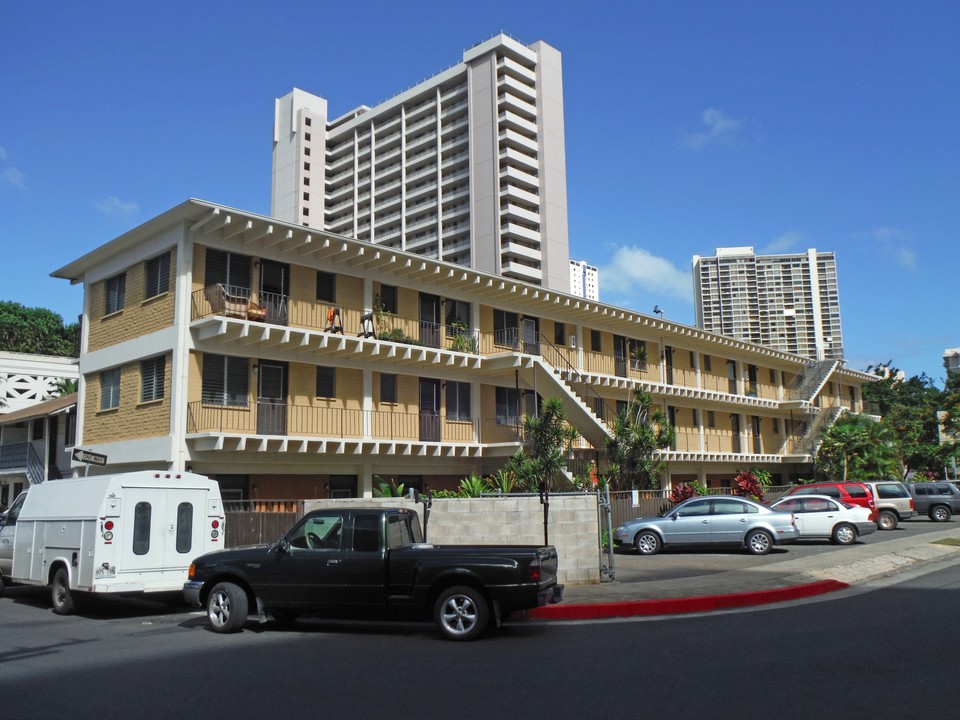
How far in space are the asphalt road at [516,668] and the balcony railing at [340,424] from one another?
34.6 ft

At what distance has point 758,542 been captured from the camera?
68.0ft

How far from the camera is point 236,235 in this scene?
2322cm

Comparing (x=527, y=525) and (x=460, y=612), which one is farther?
(x=527, y=525)

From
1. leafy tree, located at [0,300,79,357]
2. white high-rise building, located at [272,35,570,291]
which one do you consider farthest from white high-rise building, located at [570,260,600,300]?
leafy tree, located at [0,300,79,357]

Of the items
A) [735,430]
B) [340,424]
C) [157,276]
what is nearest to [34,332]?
[157,276]

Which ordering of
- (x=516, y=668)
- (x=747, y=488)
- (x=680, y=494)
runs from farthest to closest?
(x=747, y=488)
(x=680, y=494)
(x=516, y=668)

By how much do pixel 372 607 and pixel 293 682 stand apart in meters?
2.79

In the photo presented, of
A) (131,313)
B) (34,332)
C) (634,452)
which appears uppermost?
(34,332)

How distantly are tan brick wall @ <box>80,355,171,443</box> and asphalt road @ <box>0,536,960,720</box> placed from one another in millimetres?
10989

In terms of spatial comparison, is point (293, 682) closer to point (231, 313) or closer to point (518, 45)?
point (231, 313)

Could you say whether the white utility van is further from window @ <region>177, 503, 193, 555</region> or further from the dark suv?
the dark suv

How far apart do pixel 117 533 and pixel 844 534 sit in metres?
19.0

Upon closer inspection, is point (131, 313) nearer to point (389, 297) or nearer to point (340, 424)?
point (340, 424)

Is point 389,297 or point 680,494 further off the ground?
point 389,297
